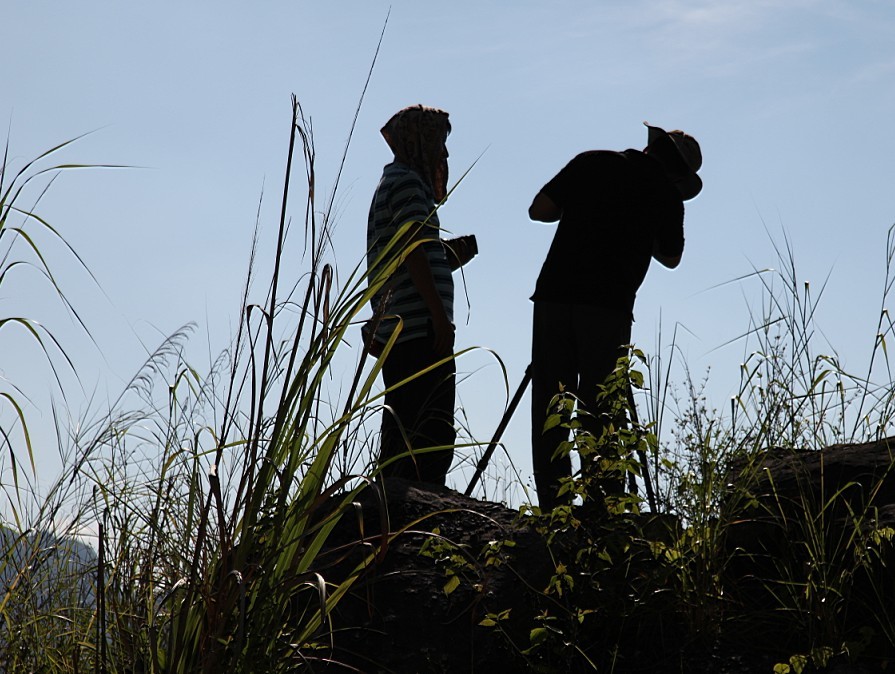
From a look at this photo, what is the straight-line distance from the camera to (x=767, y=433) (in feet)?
8.11

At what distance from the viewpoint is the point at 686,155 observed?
3.89m

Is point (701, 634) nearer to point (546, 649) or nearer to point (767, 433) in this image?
point (546, 649)

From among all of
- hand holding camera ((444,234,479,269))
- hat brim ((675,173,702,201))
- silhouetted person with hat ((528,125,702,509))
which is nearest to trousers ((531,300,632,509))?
silhouetted person with hat ((528,125,702,509))

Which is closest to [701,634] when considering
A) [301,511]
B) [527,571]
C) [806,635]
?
[806,635]

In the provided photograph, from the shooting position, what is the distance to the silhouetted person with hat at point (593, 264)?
3.64m

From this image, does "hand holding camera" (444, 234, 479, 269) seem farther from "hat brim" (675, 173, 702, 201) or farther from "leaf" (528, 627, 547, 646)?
"leaf" (528, 627, 547, 646)

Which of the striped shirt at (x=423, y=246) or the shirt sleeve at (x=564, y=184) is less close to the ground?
the shirt sleeve at (x=564, y=184)

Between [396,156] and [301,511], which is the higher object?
[396,156]

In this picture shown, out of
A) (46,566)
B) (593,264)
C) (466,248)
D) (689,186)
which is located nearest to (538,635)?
(46,566)

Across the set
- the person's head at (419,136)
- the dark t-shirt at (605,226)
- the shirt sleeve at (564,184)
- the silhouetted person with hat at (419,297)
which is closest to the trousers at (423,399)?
the silhouetted person with hat at (419,297)

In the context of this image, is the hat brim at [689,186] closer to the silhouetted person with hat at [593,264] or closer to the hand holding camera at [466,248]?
the silhouetted person with hat at [593,264]

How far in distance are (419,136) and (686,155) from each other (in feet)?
3.56

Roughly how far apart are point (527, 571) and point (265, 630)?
855 millimetres

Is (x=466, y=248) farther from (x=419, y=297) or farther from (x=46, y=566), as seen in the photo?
(x=46, y=566)
